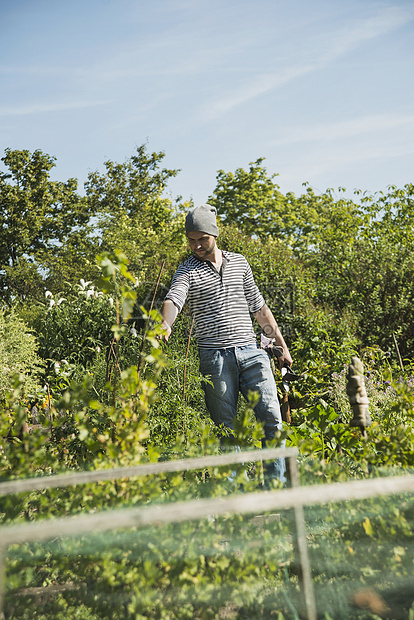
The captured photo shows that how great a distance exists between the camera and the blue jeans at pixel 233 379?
2.93 meters

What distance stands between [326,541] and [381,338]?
6.26 meters

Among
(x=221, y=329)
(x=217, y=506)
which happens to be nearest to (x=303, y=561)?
(x=217, y=506)

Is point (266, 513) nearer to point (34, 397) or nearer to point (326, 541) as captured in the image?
point (326, 541)

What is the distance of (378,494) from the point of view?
1405 millimetres

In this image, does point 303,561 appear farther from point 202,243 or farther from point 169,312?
point 202,243

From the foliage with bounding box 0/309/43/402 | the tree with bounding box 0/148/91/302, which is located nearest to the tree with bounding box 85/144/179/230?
the tree with bounding box 0/148/91/302

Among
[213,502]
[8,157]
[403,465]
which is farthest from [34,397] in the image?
[8,157]

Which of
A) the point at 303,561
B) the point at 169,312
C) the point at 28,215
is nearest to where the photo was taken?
the point at 303,561

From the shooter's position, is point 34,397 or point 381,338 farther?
point 381,338

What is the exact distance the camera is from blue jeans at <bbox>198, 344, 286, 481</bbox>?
9.62 ft

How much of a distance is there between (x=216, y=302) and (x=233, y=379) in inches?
17.3

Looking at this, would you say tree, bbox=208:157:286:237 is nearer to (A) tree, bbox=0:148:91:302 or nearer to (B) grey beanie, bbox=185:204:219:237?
(A) tree, bbox=0:148:91:302

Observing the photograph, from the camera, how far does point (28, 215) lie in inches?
784

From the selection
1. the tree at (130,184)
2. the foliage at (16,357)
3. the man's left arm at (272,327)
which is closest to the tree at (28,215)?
the tree at (130,184)
